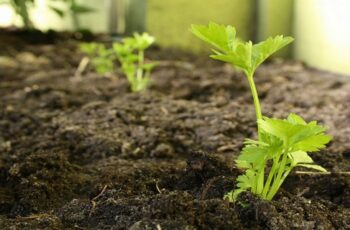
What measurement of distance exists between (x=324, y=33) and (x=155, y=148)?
196 cm

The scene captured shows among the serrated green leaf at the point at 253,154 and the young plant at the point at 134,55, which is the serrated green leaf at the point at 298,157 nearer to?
the serrated green leaf at the point at 253,154

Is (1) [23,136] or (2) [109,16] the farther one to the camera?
(2) [109,16]

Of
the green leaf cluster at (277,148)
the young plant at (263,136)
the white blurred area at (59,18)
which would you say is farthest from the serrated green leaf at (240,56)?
the white blurred area at (59,18)

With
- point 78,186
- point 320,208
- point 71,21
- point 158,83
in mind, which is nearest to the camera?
point 320,208

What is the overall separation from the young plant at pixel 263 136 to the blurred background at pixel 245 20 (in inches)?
85.2

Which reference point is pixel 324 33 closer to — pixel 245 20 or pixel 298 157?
pixel 245 20

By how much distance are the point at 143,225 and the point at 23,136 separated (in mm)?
1172

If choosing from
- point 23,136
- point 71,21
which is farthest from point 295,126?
point 71,21

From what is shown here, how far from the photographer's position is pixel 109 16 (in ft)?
15.9

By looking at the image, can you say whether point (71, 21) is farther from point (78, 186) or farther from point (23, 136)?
point (78, 186)

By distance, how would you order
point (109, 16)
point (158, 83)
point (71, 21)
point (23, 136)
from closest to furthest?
point (23, 136) → point (158, 83) → point (109, 16) → point (71, 21)

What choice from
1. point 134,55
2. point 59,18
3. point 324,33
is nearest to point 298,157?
point 134,55

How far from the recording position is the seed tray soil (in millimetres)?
1086

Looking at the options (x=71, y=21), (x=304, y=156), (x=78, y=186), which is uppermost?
(x=71, y=21)
